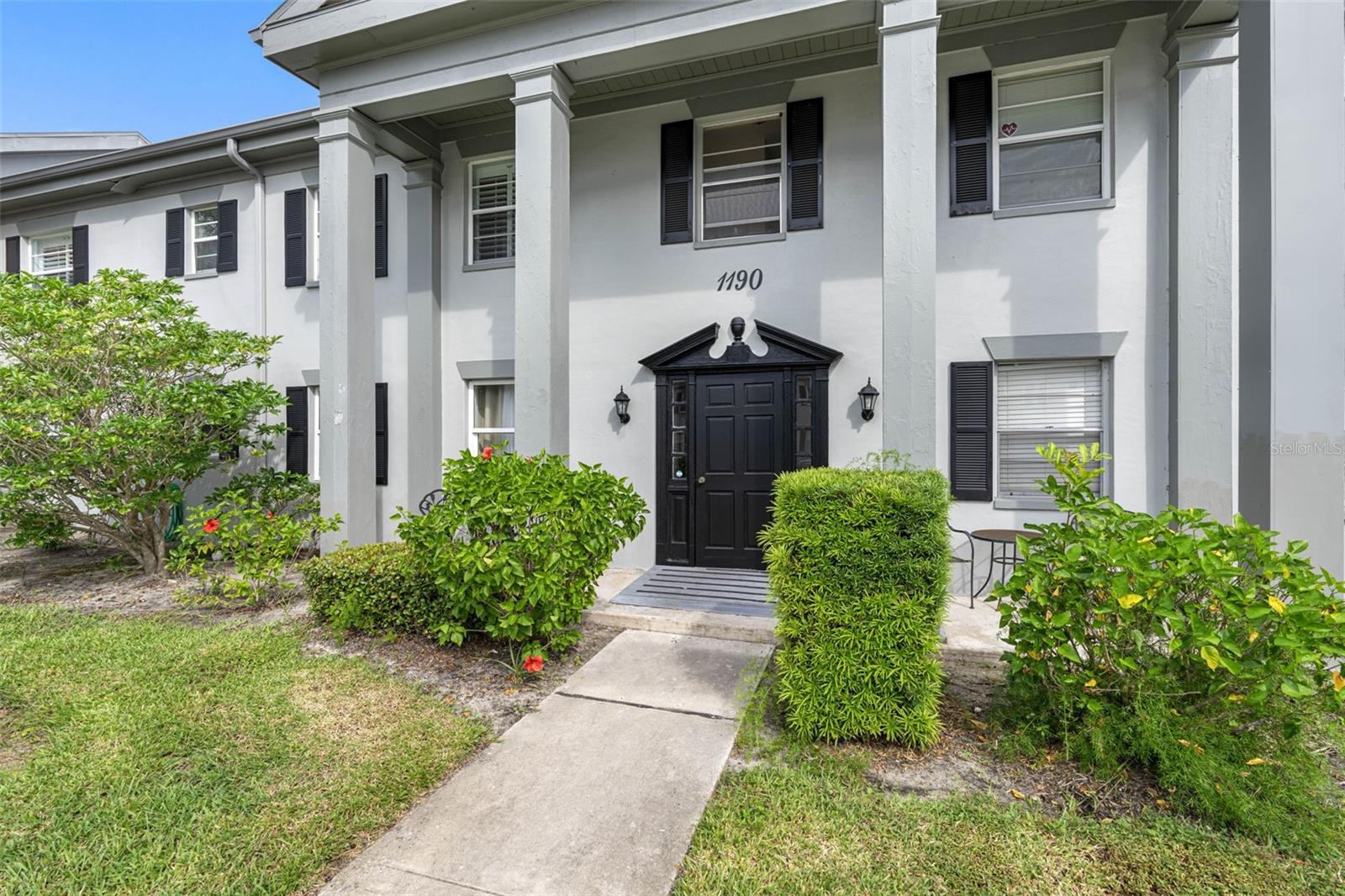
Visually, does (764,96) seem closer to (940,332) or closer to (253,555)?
(940,332)

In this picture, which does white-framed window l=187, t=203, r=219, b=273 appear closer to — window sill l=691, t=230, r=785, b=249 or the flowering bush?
the flowering bush

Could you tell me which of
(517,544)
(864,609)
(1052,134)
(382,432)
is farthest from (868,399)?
(382,432)

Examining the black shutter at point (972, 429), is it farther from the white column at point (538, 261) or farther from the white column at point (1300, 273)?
the white column at point (538, 261)

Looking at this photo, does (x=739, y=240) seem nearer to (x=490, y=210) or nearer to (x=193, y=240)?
(x=490, y=210)

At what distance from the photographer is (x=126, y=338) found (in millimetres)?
6445

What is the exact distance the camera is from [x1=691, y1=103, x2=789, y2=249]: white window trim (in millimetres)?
6488

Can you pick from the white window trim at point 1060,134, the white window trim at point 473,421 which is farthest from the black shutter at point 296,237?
the white window trim at point 1060,134

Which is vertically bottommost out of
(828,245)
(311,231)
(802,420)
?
(802,420)

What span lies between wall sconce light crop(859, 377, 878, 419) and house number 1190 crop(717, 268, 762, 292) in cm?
162

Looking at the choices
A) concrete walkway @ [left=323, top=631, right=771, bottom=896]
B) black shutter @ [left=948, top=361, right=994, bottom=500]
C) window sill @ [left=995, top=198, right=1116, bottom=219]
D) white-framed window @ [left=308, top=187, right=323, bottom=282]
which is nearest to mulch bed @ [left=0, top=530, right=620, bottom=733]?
concrete walkway @ [left=323, top=631, right=771, bottom=896]

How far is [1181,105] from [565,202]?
5593 millimetres

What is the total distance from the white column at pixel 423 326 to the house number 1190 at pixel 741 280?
12.5 feet

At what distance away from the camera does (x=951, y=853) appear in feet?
7.75

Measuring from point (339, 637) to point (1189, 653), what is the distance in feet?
18.0
